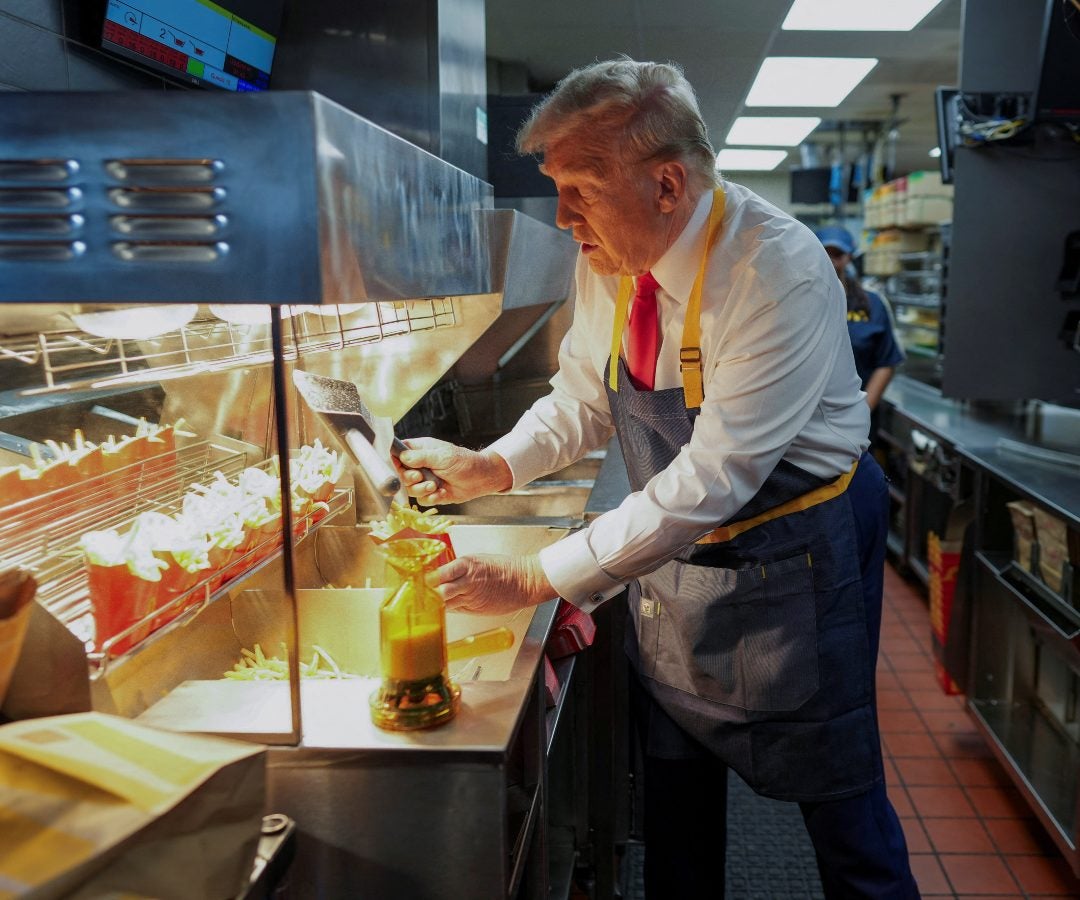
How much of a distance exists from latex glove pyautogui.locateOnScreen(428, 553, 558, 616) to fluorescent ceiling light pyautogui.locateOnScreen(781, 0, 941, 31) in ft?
10.8

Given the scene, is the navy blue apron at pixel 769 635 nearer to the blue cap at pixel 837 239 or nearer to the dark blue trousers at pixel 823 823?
the dark blue trousers at pixel 823 823

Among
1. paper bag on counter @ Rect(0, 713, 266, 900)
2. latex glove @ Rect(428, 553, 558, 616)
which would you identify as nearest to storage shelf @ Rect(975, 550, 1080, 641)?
latex glove @ Rect(428, 553, 558, 616)

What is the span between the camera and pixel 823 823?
1793 millimetres

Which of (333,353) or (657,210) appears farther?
(333,353)

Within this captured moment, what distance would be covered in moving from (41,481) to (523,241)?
36.0 inches

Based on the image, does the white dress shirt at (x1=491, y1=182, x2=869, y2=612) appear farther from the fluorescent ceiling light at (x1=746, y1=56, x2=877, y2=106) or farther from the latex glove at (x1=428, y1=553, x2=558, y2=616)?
the fluorescent ceiling light at (x1=746, y1=56, x2=877, y2=106)

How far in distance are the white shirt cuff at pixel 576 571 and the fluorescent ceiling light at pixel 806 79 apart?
380cm

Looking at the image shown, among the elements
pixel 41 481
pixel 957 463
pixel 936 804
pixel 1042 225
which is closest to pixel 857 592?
pixel 41 481

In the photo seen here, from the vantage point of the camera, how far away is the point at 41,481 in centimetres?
112

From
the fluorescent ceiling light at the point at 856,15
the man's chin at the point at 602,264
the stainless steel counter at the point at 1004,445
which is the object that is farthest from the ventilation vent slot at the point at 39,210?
the fluorescent ceiling light at the point at 856,15

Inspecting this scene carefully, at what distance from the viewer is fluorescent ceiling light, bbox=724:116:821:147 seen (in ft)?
21.6

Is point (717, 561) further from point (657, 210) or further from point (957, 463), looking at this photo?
point (957, 463)

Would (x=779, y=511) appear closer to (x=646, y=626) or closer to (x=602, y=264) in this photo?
(x=646, y=626)

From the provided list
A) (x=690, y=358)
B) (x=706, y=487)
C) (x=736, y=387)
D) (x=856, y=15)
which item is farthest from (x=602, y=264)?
(x=856, y=15)
